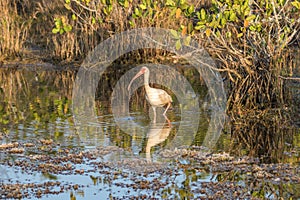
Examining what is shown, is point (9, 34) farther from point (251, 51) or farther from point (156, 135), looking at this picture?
point (156, 135)

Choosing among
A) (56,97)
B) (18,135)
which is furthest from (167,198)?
(56,97)

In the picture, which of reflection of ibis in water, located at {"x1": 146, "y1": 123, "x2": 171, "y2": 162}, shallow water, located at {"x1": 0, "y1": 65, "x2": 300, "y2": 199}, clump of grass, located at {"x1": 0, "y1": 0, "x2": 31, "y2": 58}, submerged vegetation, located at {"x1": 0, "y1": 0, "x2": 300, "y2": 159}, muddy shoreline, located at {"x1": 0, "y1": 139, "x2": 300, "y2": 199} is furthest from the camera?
clump of grass, located at {"x1": 0, "y1": 0, "x2": 31, "y2": 58}

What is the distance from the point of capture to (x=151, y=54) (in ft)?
62.2

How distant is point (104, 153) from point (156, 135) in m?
1.50

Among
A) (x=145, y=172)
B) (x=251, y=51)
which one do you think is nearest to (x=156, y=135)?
(x=145, y=172)

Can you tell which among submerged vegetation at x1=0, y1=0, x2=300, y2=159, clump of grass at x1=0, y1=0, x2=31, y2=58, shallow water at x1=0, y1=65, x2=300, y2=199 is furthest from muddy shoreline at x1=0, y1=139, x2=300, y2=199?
clump of grass at x1=0, y1=0, x2=31, y2=58

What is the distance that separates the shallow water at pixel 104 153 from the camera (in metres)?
7.39

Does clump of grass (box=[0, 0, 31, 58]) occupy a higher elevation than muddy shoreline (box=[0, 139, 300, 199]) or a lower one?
higher

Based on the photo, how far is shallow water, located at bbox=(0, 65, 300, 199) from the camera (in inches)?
291

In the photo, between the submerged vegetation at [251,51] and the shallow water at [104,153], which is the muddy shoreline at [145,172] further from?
the submerged vegetation at [251,51]

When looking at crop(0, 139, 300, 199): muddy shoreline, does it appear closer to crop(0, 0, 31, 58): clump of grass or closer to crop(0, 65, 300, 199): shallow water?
crop(0, 65, 300, 199): shallow water

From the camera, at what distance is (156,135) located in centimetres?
1030

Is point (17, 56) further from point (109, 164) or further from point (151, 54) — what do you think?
point (109, 164)

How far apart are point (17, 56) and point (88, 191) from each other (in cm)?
1344
